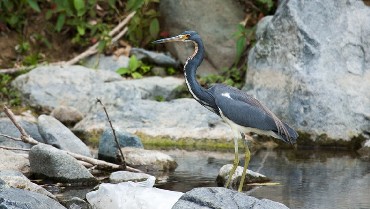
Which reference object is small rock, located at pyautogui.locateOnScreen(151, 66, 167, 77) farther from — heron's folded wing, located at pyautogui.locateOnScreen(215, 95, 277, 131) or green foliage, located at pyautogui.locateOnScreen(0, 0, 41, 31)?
heron's folded wing, located at pyautogui.locateOnScreen(215, 95, 277, 131)

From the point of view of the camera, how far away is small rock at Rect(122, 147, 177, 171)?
920 cm

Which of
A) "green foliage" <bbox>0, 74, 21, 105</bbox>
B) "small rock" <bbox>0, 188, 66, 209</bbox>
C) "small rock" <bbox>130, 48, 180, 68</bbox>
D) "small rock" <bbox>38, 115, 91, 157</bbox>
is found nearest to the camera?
"small rock" <bbox>0, 188, 66, 209</bbox>

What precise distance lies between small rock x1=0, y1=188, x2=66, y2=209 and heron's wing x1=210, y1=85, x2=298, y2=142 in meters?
1.83

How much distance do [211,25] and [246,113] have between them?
231 inches

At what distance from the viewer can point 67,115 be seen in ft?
37.6

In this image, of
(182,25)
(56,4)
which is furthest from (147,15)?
(56,4)

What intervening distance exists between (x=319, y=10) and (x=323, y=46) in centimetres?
57

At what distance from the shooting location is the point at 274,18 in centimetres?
1193

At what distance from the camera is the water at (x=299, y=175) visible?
7828 mm

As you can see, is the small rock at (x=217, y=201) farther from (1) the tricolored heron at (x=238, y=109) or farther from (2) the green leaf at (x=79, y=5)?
(2) the green leaf at (x=79, y=5)

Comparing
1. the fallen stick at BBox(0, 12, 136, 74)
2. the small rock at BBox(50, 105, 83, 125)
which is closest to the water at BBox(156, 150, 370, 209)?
the small rock at BBox(50, 105, 83, 125)

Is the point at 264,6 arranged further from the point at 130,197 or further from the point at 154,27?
the point at 130,197

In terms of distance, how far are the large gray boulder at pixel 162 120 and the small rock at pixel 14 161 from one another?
2.20 m

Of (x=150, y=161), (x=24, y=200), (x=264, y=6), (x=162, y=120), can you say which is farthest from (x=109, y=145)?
(x=264, y=6)
